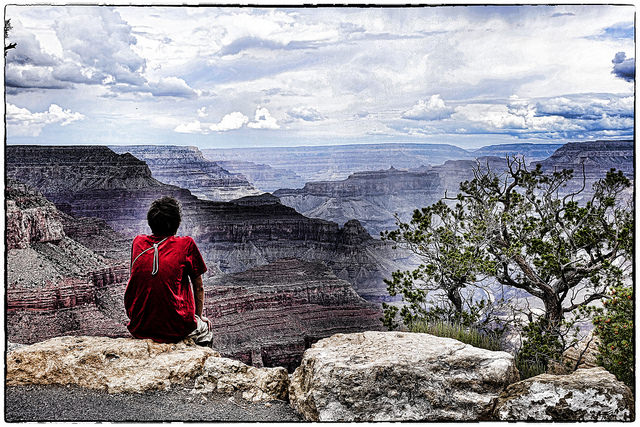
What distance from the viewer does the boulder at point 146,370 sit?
6762mm

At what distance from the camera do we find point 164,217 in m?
6.89

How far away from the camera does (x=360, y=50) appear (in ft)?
25.4

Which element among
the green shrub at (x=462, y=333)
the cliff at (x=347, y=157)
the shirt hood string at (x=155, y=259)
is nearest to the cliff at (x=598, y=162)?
the cliff at (x=347, y=157)

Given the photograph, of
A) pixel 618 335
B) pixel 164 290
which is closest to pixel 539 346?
pixel 618 335

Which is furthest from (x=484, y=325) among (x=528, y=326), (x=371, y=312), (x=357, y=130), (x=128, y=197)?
(x=128, y=197)

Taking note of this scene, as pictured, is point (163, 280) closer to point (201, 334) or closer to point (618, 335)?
point (201, 334)

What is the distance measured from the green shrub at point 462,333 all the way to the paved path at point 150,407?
189 cm

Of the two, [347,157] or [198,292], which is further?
[347,157]

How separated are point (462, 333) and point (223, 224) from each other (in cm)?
291

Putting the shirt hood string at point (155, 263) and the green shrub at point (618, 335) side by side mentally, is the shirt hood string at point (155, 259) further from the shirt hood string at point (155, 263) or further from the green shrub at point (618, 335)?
the green shrub at point (618, 335)

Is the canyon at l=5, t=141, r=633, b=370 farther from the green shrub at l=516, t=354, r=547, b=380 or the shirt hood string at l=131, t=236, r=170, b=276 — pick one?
the green shrub at l=516, t=354, r=547, b=380

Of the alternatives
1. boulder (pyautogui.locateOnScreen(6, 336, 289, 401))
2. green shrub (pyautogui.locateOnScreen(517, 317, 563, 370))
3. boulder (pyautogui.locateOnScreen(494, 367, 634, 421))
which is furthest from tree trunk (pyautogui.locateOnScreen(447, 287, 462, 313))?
boulder (pyautogui.locateOnScreen(6, 336, 289, 401))

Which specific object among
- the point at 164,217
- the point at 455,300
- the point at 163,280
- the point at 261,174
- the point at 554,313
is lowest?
the point at 554,313

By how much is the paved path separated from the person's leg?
57 cm
